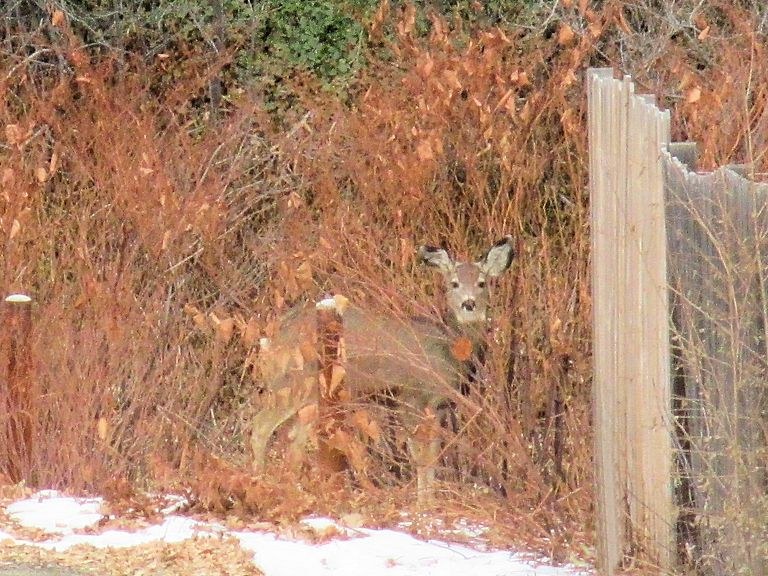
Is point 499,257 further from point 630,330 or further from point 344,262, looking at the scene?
point 630,330

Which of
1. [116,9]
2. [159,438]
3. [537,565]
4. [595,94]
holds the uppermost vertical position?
[116,9]

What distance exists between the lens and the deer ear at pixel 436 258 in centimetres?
777

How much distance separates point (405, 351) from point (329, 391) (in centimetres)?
61

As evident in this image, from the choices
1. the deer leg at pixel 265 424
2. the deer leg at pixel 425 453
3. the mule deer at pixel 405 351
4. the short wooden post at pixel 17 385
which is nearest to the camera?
the deer leg at pixel 425 453

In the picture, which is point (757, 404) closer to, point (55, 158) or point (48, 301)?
point (48, 301)

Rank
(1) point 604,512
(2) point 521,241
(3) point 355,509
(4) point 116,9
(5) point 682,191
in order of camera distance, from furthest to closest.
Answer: (4) point 116,9 → (2) point 521,241 → (3) point 355,509 → (1) point 604,512 → (5) point 682,191

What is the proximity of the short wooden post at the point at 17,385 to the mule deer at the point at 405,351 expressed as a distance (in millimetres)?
1244

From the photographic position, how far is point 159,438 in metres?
8.18

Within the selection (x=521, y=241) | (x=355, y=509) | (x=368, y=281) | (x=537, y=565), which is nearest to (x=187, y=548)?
(x=355, y=509)

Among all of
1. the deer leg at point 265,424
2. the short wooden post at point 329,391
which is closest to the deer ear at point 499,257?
the short wooden post at point 329,391

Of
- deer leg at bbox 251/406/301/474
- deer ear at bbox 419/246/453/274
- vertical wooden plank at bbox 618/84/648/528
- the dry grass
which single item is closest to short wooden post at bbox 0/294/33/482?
the dry grass

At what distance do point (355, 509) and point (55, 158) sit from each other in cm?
365

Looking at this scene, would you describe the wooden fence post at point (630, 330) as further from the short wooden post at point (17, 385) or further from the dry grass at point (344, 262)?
the short wooden post at point (17, 385)

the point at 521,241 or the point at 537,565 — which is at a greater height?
the point at 521,241
